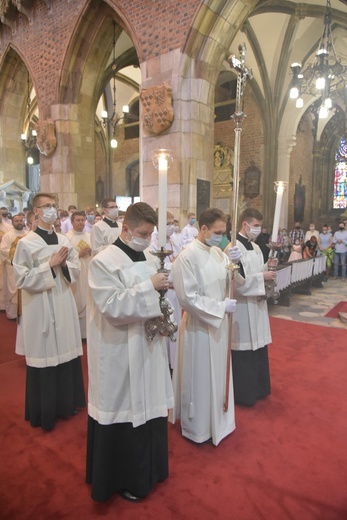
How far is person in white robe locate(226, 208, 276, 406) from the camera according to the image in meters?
3.36

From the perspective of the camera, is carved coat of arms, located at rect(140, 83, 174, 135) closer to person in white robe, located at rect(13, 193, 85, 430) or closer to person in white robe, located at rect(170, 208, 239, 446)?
person in white robe, located at rect(13, 193, 85, 430)

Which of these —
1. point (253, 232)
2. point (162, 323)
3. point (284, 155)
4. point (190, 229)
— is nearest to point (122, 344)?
point (162, 323)

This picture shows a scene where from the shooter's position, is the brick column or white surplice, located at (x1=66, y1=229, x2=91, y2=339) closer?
white surplice, located at (x1=66, y1=229, x2=91, y2=339)

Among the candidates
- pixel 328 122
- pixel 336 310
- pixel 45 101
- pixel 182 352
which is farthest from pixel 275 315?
pixel 328 122

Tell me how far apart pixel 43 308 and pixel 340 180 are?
741 inches

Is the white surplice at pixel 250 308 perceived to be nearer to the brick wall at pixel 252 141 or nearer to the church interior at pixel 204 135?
the church interior at pixel 204 135

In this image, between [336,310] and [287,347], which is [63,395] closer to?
[287,347]

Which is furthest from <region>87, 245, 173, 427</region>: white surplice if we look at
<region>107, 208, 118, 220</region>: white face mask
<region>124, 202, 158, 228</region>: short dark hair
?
<region>107, 208, 118, 220</region>: white face mask

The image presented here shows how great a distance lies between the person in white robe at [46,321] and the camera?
117 inches

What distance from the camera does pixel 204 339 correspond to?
109 inches

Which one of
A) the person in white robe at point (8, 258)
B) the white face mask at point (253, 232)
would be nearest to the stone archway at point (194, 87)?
the person in white robe at point (8, 258)

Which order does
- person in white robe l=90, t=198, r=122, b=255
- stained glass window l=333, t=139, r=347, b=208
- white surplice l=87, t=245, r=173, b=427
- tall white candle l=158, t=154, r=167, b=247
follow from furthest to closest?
stained glass window l=333, t=139, r=347, b=208, person in white robe l=90, t=198, r=122, b=255, white surplice l=87, t=245, r=173, b=427, tall white candle l=158, t=154, r=167, b=247

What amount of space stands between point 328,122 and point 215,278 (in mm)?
18011

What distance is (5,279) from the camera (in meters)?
6.82
